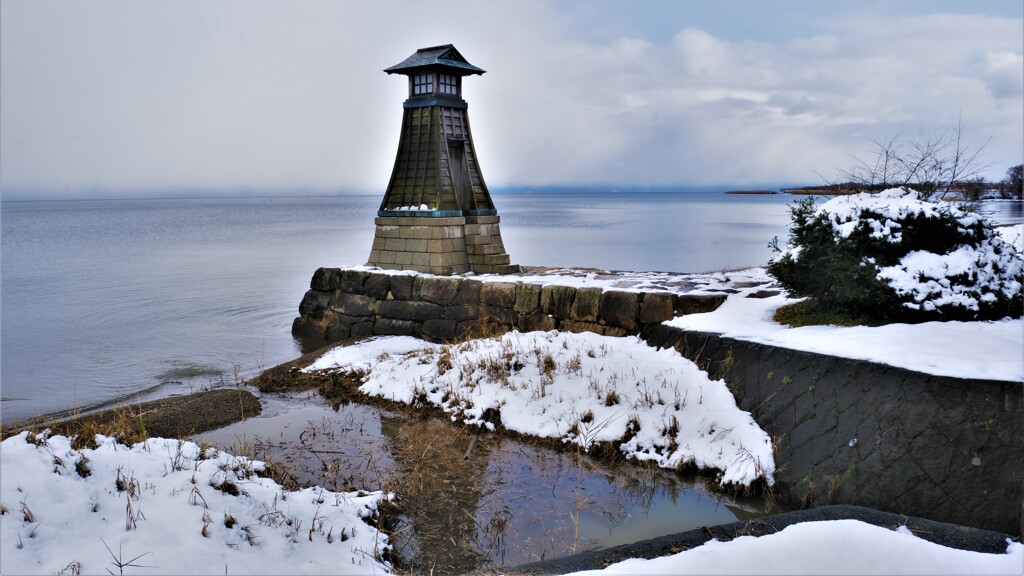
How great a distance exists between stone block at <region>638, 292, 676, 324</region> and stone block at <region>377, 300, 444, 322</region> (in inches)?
175

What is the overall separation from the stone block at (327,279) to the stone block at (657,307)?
24.2 feet

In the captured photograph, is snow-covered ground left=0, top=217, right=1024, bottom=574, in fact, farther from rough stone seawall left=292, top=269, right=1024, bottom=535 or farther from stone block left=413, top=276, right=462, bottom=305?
stone block left=413, top=276, right=462, bottom=305

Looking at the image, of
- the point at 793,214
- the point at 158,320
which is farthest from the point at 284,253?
the point at 793,214

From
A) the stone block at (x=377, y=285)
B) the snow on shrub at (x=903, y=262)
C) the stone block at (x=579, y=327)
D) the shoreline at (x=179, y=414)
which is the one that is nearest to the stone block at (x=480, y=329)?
the stone block at (x=579, y=327)

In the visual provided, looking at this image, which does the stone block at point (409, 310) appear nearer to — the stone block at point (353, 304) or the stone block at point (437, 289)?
the stone block at point (437, 289)

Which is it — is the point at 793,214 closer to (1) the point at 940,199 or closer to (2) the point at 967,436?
(1) the point at 940,199

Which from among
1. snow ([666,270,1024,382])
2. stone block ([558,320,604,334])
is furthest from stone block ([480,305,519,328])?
snow ([666,270,1024,382])

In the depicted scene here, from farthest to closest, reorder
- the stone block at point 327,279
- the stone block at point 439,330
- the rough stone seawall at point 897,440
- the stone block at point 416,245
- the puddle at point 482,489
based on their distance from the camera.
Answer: the stone block at point 327,279
the stone block at point 416,245
the stone block at point 439,330
the puddle at point 482,489
the rough stone seawall at point 897,440

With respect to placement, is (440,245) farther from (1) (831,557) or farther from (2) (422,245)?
(1) (831,557)

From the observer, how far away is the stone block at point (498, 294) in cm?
1202

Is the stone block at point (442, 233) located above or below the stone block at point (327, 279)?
above

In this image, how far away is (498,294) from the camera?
12.2 metres

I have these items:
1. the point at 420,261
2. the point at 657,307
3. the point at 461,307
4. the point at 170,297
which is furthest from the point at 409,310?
the point at 170,297

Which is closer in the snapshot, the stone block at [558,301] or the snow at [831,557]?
the snow at [831,557]
